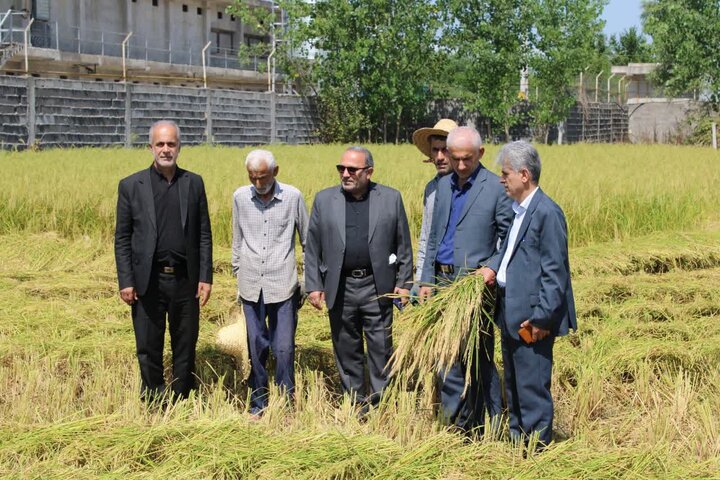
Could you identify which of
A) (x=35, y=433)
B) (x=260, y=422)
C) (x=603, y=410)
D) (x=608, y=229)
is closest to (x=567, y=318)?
(x=603, y=410)

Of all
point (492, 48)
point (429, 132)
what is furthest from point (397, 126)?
point (429, 132)

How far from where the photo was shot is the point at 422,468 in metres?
3.78

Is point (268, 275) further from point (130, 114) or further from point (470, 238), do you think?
point (130, 114)

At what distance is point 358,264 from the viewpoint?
17.0ft

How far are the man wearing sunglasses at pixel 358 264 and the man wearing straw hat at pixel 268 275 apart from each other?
14 cm

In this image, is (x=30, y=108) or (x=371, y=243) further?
(x=30, y=108)

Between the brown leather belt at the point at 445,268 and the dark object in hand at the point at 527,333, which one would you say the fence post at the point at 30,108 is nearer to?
the brown leather belt at the point at 445,268

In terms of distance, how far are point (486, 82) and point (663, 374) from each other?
27963 millimetres

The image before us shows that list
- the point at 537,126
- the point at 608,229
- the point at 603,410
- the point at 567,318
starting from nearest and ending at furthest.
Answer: the point at 567,318, the point at 603,410, the point at 608,229, the point at 537,126

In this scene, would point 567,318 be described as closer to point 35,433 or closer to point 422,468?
point 422,468

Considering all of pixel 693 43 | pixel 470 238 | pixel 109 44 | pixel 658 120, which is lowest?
pixel 470 238

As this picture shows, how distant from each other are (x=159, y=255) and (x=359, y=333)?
3.76 feet

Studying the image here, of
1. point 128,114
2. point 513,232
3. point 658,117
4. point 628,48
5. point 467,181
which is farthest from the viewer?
point 628,48

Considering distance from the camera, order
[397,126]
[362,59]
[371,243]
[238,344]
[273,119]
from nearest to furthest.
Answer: [371,243] → [238,344] → [273,119] → [362,59] → [397,126]
